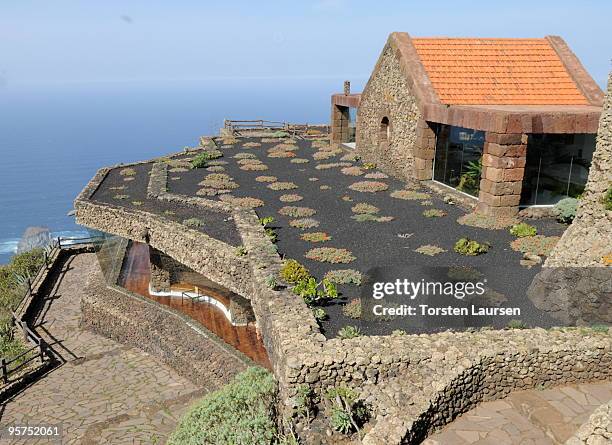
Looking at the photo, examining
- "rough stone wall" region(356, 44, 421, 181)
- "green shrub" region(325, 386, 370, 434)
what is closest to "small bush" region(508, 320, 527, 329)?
"green shrub" region(325, 386, 370, 434)

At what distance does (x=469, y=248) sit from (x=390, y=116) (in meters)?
14.1

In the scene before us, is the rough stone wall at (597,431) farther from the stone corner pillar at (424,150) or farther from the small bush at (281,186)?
the small bush at (281,186)

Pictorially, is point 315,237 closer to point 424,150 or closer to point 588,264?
point 588,264

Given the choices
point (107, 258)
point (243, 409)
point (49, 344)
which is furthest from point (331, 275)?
point (107, 258)

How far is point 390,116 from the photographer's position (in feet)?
96.1

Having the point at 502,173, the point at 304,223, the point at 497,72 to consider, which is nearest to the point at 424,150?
the point at 502,173

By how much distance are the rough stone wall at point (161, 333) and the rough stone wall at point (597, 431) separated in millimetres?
11243

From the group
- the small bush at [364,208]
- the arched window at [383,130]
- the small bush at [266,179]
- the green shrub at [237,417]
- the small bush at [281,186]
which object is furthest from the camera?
the arched window at [383,130]

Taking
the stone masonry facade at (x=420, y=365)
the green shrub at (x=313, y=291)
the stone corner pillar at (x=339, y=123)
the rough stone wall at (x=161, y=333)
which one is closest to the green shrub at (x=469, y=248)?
the stone masonry facade at (x=420, y=365)

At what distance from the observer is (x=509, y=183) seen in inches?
822

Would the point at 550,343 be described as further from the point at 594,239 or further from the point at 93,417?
the point at 93,417

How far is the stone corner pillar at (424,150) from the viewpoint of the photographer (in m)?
25.6

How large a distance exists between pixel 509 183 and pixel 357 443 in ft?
48.1

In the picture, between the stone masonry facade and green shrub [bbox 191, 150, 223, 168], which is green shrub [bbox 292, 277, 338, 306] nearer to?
the stone masonry facade
